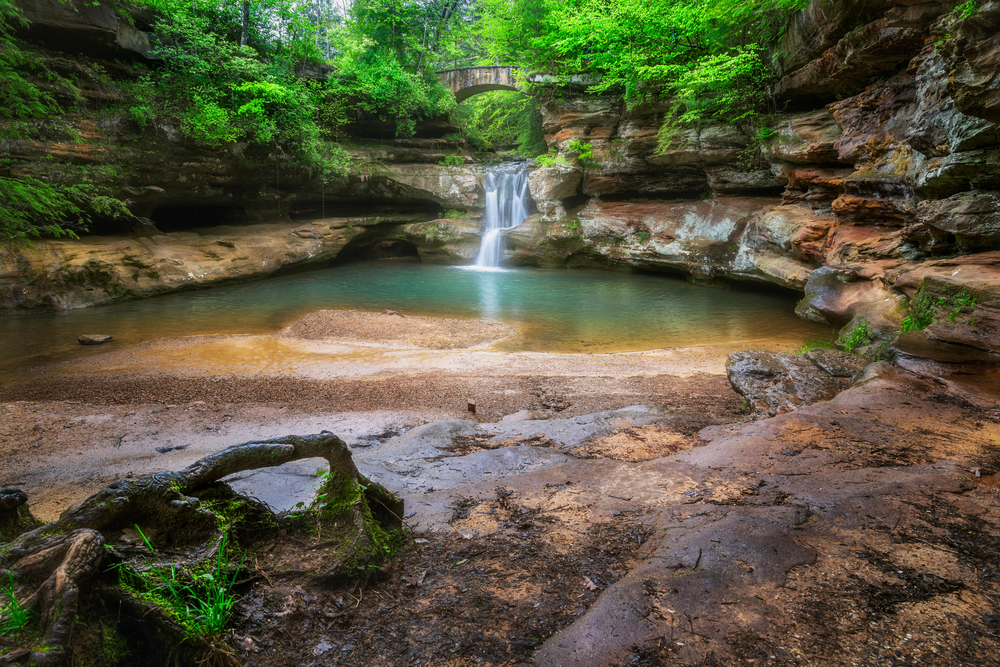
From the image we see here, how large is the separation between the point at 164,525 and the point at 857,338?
9587mm

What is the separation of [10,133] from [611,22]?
16.3 metres

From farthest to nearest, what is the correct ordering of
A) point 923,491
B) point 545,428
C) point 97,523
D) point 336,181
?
point 336,181
point 545,428
point 923,491
point 97,523

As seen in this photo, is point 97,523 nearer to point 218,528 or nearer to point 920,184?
point 218,528

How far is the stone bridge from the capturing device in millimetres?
22828

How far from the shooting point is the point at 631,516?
10.1 feet

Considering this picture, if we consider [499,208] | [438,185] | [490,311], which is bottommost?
[490,311]

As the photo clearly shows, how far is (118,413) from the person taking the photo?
6473mm

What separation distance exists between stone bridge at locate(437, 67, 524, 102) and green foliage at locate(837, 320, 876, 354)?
62.1 feet

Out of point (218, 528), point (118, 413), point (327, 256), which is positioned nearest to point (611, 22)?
point (327, 256)

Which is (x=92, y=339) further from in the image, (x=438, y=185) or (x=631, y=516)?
(x=438, y=185)

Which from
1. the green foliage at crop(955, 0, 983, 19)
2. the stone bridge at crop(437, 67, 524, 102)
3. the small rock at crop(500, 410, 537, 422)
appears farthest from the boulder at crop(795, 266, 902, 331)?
the stone bridge at crop(437, 67, 524, 102)

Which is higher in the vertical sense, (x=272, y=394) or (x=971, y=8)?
(x=971, y=8)

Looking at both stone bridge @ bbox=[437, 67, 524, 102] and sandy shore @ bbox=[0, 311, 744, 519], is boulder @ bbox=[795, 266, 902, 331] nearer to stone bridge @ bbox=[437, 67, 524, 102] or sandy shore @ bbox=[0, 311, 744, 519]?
sandy shore @ bbox=[0, 311, 744, 519]

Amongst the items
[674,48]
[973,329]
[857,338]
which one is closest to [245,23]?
[674,48]
